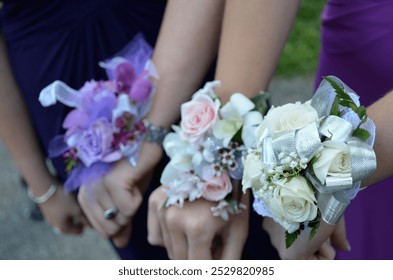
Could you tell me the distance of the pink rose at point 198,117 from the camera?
1254mm

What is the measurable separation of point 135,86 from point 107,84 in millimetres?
79

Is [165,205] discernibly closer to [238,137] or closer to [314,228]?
[238,137]

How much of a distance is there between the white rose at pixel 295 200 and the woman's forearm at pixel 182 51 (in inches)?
19.7

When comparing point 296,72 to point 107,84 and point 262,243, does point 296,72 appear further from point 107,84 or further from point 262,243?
point 107,84

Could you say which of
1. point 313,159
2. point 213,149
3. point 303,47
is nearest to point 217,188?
point 213,149

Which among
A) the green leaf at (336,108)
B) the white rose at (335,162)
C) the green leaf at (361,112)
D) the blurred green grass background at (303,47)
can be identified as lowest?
the blurred green grass background at (303,47)

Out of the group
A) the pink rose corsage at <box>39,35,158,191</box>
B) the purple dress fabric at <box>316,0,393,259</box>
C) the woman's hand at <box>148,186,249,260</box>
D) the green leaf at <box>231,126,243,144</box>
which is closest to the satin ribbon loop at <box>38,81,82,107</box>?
the pink rose corsage at <box>39,35,158,191</box>

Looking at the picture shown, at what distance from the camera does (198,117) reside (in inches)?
49.9

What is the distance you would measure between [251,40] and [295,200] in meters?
0.42

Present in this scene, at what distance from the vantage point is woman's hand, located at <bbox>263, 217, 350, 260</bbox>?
46.6 inches

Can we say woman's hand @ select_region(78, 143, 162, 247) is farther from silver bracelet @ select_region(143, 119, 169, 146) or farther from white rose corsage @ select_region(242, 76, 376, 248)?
white rose corsage @ select_region(242, 76, 376, 248)

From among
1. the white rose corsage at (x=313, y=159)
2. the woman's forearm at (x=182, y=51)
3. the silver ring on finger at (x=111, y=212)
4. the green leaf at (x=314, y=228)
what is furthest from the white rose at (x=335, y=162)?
the silver ring on finger at (x=111, y=212)

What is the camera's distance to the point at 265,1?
4.14 feet

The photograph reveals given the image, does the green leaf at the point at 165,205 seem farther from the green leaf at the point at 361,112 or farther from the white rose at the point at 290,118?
the green leaf at the point at 361,112
